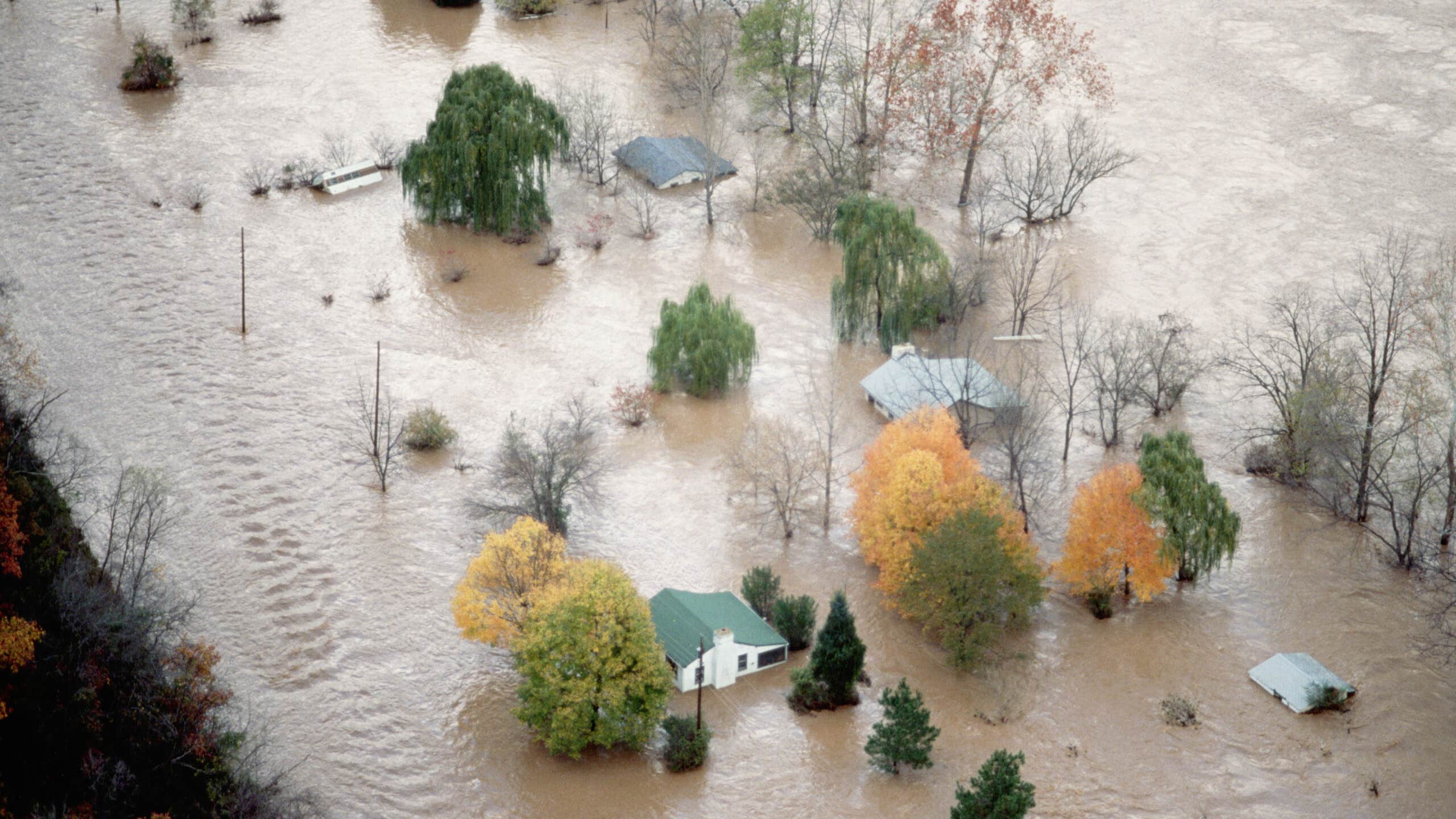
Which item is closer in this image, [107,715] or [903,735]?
[107,715]

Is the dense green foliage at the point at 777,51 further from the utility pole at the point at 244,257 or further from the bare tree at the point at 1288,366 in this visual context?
the bare tree at the point at 1288,366

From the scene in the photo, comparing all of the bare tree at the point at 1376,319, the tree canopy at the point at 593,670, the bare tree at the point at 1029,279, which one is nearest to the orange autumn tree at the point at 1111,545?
the bare tree at the point at 1376,319

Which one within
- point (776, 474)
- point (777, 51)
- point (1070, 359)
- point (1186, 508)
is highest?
point (777, 51)

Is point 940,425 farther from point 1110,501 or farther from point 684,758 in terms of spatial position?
→ point 684,758

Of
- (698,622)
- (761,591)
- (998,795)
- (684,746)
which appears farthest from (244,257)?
(998,795)

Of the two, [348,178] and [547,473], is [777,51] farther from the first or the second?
[547,473]

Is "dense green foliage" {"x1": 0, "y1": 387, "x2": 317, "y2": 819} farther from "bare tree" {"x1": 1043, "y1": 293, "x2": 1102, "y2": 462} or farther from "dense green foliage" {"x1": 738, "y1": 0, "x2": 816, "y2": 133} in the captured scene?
"dense green foliage" {"x1": 738, "y1": 0, "x2": 816, "y2": 133}

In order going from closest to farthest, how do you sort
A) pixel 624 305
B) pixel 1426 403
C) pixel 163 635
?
1. pixel 163 635
2. pixel 1426 403
3. pixel 624 305

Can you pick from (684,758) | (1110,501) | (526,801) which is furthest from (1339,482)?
(526,801)
